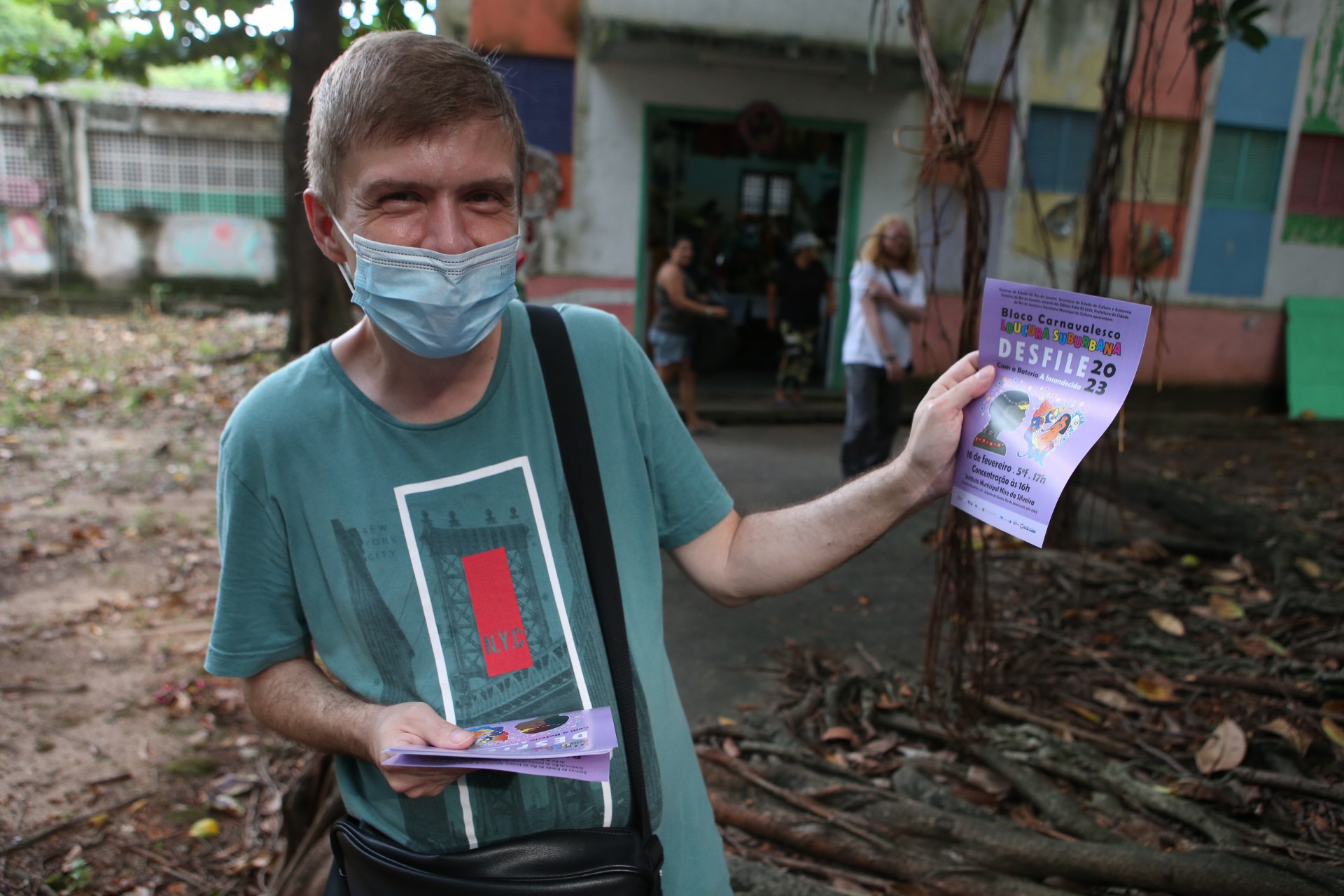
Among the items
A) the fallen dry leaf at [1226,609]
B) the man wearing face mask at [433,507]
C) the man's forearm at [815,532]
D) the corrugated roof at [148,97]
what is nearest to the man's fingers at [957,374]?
the man wearing face mask at [433,507]

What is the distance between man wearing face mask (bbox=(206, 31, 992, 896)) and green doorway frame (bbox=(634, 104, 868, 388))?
8.61m

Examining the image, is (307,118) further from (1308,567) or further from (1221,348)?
(1221,348)

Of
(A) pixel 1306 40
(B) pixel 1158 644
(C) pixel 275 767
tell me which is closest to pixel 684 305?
(B) pixel 1158 644

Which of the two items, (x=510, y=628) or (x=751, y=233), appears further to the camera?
(x=751, y=233)

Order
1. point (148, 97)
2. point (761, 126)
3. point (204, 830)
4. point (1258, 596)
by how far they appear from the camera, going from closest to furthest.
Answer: point (204, 830) < point (1258, 596) < point (761, 126) < point (148, 97)

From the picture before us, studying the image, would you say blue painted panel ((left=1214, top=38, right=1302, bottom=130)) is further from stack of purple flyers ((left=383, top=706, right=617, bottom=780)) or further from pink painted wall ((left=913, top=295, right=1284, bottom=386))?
stack of purple flyers ((left=383, top=706, right=617, bottom=780))

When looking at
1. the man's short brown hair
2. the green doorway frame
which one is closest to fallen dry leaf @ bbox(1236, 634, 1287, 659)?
the man's short brown hair

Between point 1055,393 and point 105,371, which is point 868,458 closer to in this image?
point 1055,393

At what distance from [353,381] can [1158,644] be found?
3.85 meters

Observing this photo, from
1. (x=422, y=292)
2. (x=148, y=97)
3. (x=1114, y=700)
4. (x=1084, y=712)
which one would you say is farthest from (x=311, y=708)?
(x=148, y=97)

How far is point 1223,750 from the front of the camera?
10.2 feet

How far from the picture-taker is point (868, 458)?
20.6 ft

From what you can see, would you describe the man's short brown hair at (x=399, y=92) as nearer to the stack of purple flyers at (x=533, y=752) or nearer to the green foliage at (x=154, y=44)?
the stack of purple flyers at (x=533, y=752)

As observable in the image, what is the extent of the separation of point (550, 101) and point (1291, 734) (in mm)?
8354
